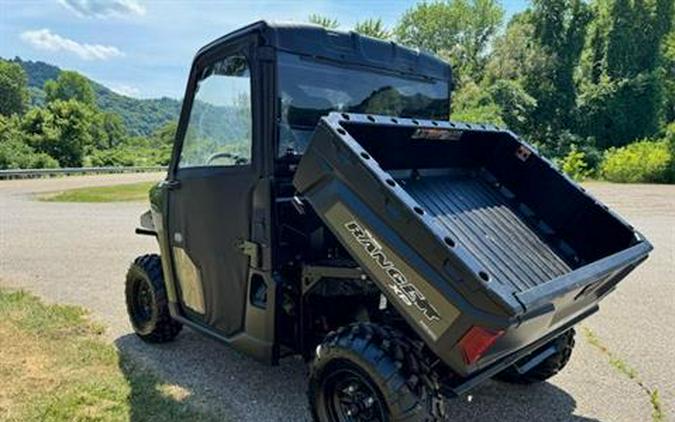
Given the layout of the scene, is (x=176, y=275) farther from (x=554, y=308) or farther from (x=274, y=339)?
(x=554, y=308)

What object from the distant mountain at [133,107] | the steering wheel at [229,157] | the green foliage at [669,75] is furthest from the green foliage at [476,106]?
the distant mountain at [133,107]

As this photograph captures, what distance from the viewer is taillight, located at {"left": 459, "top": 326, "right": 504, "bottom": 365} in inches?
86.2

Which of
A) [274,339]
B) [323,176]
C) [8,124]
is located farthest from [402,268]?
[8,124]

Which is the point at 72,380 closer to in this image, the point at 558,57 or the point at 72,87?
the point at 558,57

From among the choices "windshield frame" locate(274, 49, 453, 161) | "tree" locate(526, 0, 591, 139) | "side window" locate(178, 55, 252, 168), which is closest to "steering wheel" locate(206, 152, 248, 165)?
"side window" locate(178, 55, 252, 168)

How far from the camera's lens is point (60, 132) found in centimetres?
4244

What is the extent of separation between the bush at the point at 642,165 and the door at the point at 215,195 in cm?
2151

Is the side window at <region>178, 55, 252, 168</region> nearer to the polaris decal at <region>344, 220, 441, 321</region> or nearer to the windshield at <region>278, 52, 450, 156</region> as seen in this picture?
the windshield at <region>278, 52, 450, 156</region>

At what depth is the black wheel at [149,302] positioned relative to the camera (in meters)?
4.36

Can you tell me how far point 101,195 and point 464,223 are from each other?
58.6ft

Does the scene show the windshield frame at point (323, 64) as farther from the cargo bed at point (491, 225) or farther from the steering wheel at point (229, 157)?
the cargo bed at point (491, 225)

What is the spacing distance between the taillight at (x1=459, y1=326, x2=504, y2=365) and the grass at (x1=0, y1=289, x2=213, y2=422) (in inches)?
71.0

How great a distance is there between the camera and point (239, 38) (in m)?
3.19

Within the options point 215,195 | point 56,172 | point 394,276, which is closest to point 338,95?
point 215,195
